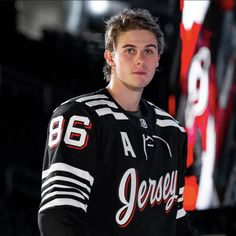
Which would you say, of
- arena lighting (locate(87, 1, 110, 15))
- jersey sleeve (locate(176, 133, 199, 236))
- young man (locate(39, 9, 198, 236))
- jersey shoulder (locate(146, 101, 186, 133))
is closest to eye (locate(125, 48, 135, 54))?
young man (locate(39, 9, 198, 236))

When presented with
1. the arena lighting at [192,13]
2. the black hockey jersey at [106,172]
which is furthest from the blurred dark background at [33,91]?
the black hockey jersey at [106,172]

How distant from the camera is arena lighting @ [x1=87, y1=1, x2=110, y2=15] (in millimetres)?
10508

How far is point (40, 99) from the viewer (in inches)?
270

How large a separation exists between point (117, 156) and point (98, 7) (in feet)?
30.6

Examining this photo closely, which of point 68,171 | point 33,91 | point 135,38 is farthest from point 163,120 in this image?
point 33,91

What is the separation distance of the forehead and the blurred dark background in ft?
5.58

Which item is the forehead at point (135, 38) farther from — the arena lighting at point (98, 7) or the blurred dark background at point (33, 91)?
the arena lighting at point (98, 7)

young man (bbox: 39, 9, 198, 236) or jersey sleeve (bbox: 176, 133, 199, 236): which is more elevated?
young man (bbox: 39, 9, 198, 236)

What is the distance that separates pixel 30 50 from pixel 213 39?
5.07m

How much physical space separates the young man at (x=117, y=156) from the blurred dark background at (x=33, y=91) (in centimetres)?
151

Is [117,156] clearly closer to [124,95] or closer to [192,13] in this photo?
[124,95]

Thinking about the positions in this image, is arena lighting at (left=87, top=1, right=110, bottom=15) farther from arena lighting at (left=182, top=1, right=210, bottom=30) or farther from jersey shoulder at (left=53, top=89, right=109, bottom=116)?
jersey shoulder at (left=53, top=89, right=109, bottom=116)

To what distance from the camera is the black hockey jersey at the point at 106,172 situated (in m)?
1.69

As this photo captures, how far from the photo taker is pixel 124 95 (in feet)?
6.29
